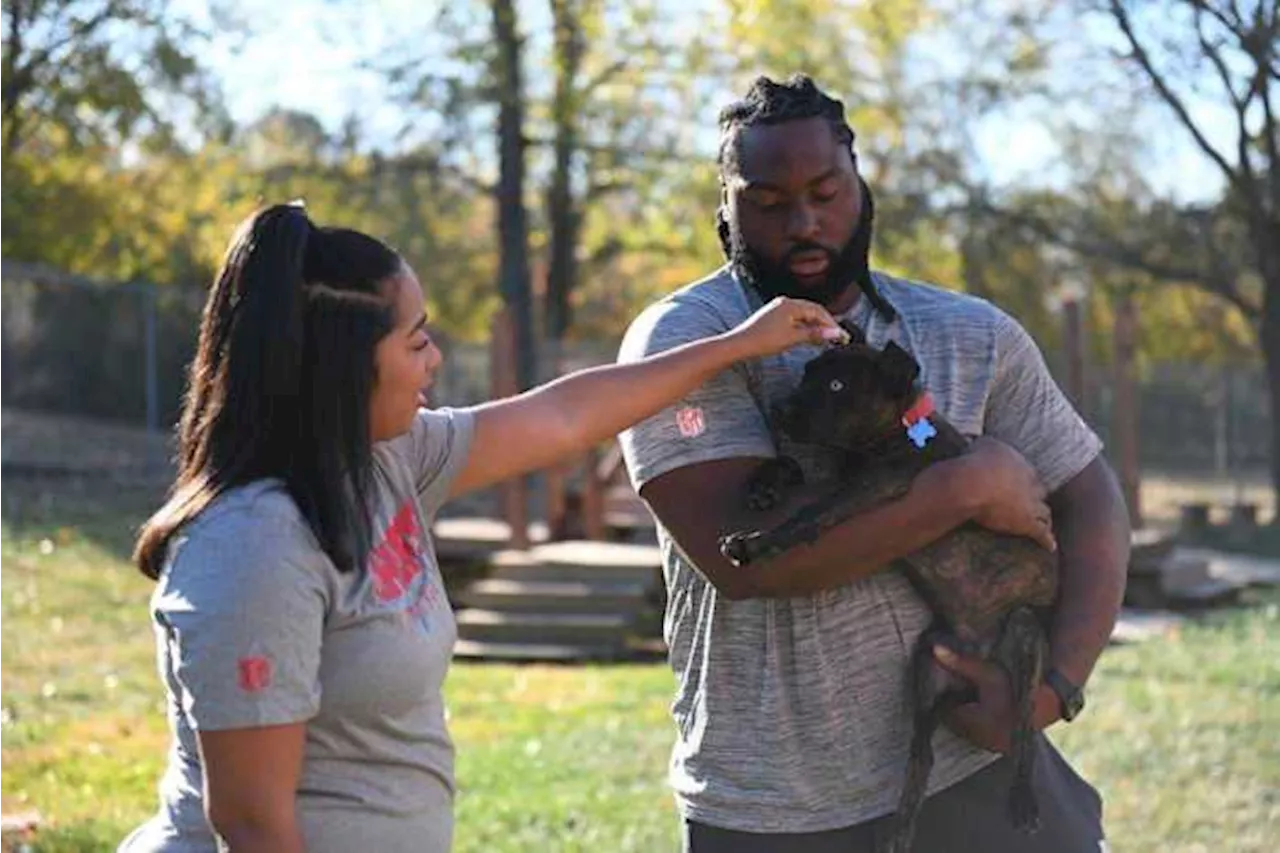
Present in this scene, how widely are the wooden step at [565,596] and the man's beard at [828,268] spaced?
10.7 metres

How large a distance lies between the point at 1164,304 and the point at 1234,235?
9915 millimetres

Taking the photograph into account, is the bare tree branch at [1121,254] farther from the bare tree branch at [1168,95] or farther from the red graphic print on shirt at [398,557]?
the red graphic print on shirt at [398,557]

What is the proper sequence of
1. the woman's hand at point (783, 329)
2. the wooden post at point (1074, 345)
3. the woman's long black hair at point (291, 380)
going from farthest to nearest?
the wooden post at point (1074, 345)
the woman's hand at point (783, 329)
the woman's long black hair at point (291, 380)

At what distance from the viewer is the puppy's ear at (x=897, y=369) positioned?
10.1 feet

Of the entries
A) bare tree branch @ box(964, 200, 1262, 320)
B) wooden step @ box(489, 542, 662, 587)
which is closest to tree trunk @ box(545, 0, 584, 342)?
bare tree branch @ box(964, 200, 1262, 320)

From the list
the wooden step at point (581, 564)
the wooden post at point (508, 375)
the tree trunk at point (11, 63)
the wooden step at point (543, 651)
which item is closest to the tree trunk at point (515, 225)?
the wooden post at point (508, 375)

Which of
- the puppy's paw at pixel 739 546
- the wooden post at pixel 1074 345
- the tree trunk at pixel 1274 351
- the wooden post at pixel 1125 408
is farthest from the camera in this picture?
the tree trunk at pixel 1274 351

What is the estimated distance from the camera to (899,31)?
22031 mm

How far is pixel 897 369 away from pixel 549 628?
35.5 ft

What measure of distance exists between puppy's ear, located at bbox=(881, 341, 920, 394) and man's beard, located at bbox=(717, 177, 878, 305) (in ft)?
0.54

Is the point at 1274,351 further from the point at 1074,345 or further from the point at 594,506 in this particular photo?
the point at 594,506

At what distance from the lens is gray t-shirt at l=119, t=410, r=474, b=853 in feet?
8.07

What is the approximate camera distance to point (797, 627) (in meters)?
3.11

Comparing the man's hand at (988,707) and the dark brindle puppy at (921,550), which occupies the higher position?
the dark brindle puppy at (921,550)
